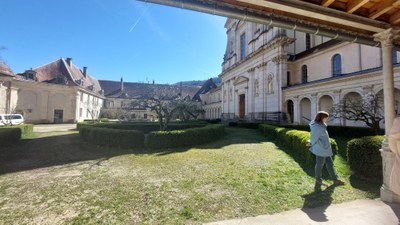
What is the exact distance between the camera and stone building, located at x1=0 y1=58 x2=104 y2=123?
104 ft

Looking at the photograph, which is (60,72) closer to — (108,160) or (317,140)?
(108,160)

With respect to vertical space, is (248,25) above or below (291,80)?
above

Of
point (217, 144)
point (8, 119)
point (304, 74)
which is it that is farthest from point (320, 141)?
point (8, 119)

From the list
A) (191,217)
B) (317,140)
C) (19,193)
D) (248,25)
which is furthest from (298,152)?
(248,25)

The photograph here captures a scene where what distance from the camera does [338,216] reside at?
10.9ft

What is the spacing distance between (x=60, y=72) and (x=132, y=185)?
1602 inches

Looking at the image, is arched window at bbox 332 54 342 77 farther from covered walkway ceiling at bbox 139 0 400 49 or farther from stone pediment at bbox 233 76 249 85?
covered walkway ceiling at bbox 139 0 400 49

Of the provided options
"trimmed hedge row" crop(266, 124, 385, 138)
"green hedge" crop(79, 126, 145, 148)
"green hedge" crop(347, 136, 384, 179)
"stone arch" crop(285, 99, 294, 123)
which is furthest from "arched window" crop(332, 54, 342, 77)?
"green hedge" crop(79, 126, 145, 148)

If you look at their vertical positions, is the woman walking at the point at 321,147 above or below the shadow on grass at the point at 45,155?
above

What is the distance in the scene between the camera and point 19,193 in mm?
4609

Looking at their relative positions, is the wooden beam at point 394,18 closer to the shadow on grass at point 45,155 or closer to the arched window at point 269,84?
the shadow on grass at point 45,155

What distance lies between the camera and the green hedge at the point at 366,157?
4.74 meters

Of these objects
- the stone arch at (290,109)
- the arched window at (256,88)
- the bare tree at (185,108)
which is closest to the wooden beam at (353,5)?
the bare tree at (185,108)

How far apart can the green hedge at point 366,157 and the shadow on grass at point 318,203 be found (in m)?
1.11
